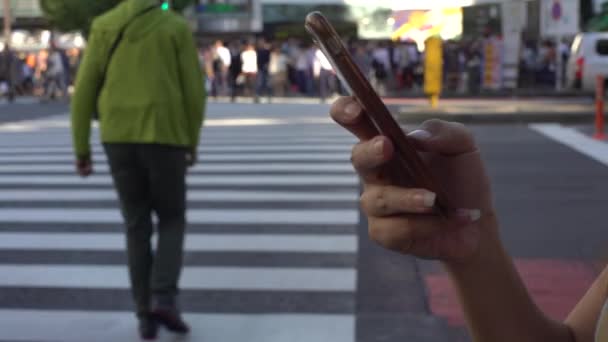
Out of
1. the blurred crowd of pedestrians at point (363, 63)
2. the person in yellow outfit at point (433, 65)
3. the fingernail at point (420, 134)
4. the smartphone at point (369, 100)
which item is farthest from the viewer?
the blurred crowd of pedestrians at point (363, 63)

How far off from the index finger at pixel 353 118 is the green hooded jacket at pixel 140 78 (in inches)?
129

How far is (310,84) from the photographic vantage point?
3038 centimetres

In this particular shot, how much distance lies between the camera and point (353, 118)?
4.42 ft

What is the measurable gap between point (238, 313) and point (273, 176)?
5.61 m

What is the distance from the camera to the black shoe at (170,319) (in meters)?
4.85

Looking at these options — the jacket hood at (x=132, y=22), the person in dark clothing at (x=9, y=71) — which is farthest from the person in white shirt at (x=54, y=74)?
the jacket hood at (x=132, y=22)

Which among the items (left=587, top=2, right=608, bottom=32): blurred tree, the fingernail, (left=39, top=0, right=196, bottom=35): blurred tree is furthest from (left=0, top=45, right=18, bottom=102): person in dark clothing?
the fingernail

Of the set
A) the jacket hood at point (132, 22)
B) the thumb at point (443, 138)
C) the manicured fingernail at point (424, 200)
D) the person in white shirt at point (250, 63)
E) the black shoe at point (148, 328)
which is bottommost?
the black shoe at point (148, 328)

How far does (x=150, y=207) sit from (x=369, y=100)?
3.56 meters

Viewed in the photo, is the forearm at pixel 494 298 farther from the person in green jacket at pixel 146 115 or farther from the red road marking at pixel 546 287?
the red road marking at pixel 546 287

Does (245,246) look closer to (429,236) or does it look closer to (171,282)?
(171,282)

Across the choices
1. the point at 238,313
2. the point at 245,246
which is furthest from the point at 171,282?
the point at 245,246

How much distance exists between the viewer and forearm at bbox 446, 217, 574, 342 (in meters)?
1.71

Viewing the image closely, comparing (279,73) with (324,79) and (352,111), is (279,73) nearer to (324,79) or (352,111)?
(324,79)
